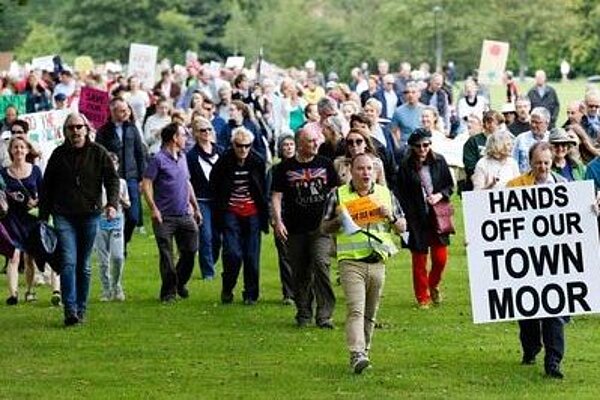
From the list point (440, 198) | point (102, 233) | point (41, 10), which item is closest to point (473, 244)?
point (440, 198)

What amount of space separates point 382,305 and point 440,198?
1.29 m

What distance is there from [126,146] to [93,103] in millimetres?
3247

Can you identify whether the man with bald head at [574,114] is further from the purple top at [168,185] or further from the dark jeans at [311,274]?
the dark jeans at [311,274]

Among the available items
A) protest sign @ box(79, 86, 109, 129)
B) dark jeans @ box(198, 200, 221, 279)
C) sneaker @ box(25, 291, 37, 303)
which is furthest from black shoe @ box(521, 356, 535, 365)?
protest sign @ box(79, 86, 109, 129)

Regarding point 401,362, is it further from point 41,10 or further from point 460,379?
point 41,10

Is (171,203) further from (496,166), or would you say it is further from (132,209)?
(496,166)

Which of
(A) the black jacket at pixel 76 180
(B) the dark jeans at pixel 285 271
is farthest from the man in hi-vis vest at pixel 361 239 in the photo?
(B) the dark jeans at pixel 285 271

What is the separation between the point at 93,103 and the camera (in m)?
27.0

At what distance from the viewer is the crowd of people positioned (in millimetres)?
15391

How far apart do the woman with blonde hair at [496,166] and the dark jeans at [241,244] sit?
7.90ft

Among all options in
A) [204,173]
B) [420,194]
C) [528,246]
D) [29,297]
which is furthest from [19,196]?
[528,246]

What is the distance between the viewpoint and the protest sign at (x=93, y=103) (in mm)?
26875

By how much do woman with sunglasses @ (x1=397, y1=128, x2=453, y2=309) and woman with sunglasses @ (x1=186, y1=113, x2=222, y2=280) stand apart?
2492mm

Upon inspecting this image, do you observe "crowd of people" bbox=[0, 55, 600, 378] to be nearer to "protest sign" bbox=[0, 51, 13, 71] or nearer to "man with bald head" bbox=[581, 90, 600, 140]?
"man with bald head" bbox=[581, 90, 600, 140]
